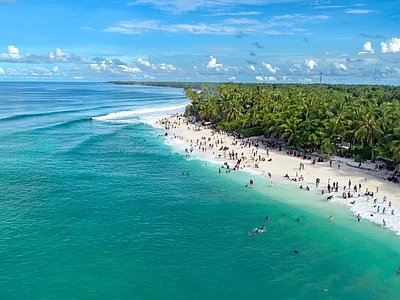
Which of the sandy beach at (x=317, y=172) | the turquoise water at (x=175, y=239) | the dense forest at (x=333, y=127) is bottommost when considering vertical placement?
the turquoise water at (x=175, y=239)

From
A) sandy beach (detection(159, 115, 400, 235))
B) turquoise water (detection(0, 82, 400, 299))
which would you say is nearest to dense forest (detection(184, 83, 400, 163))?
sandy beach (detection(159, 115, 400, 235))

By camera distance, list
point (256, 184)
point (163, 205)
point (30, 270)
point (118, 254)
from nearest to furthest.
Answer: point (30, 270)
point (118, 254)
point (163, 205)
point (256, 184)

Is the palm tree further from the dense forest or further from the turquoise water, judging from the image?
the turquoise water

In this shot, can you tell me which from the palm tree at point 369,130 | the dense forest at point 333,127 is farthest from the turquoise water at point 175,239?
the palm tree at point 369,130

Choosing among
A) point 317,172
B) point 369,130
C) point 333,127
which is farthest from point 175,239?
point 333,127

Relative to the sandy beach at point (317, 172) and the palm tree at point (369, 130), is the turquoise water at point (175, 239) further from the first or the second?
the palm tree at point (369, 130)

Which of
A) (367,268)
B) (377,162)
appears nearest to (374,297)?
(367,268)

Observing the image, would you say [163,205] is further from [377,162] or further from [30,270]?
[377,162]
